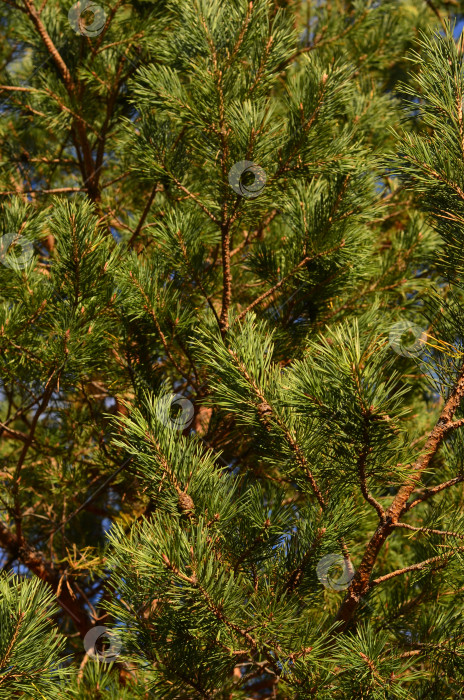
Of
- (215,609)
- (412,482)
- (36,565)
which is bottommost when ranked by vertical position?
(36,565)

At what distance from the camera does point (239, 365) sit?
101cm

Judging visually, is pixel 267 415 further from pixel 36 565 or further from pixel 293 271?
pixel 36 565

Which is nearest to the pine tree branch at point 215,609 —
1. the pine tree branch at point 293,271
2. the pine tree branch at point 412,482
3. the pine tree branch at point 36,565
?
the pine tree branch at point 412,482

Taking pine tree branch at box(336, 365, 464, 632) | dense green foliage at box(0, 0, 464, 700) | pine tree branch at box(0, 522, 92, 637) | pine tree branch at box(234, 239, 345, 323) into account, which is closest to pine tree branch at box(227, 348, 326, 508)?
dense green foliage at box(0, 0, 464, 700)

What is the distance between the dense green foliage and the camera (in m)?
0.97

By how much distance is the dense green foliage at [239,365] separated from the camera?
97 centimetres

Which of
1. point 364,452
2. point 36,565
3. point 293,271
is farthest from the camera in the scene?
point 36,565

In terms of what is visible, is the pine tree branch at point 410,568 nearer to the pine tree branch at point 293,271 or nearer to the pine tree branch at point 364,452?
the pine tree branch at point 364,452

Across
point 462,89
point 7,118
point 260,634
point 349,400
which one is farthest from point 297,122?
point 7,118

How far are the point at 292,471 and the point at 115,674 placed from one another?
456 mm

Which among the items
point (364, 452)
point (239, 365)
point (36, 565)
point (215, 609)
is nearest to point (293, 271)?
point (239, 365)

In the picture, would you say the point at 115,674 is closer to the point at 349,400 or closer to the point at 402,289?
the point at 349,400

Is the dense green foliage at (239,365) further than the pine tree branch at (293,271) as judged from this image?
No

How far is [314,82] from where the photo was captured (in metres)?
1.26
